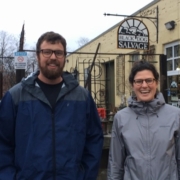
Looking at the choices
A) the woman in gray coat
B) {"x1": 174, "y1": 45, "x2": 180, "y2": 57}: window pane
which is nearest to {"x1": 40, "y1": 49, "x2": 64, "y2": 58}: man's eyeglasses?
the woman in gray coat

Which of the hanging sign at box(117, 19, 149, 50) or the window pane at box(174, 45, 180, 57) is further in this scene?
the window pane at box(174, 45, 180, 57)

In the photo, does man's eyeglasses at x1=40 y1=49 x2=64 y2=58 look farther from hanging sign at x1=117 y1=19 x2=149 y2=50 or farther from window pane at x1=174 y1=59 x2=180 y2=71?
window pane at x1=174 y1=59 x2=180 y2=71

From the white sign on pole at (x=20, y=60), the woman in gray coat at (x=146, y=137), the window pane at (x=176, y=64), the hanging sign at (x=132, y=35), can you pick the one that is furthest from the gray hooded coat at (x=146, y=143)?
the window pane at (x=176, y=64)

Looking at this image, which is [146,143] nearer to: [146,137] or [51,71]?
[146,137]

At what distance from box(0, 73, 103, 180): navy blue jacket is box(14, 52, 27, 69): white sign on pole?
2847mm

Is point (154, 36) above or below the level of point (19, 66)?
above

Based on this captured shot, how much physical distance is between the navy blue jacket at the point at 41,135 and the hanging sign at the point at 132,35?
6.75m

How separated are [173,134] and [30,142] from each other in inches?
41.7

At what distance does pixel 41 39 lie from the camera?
2.43 metres

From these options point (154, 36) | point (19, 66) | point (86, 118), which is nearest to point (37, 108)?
point (86, 118)

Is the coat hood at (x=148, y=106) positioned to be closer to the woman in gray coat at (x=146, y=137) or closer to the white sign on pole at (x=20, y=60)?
the woman in gray coat at (x=146, y=137)

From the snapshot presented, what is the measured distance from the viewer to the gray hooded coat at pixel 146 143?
2375mm

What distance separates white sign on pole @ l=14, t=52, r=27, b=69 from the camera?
521 cm

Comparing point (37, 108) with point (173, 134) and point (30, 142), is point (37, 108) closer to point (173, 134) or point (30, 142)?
point (30, 142)
